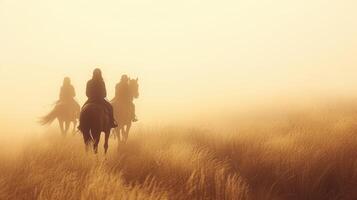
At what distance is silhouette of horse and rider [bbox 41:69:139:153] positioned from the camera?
8.53 metres

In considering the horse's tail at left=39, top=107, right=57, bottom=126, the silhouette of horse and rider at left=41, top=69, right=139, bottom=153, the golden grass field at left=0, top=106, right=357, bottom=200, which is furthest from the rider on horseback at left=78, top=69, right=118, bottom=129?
the horse's tail at left=39, top=107, right=57, bottom=126

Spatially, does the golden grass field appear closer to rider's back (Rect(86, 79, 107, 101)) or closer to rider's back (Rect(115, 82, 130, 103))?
rider's back (Rect(86, 79, 107, 101))

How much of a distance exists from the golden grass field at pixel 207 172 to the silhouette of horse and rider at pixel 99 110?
0.56 metres

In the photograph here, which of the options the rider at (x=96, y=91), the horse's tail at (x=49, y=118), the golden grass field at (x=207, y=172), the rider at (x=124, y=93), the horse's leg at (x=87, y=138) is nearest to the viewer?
the golden grass field at (x=207, y=172)

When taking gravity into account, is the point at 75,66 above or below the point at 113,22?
below

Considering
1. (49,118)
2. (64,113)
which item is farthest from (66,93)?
(49,118)

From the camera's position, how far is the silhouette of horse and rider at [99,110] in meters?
8.53

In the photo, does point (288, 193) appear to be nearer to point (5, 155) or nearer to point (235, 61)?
point (5, 155)

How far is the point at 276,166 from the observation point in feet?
22.7

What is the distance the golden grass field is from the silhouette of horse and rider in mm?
559

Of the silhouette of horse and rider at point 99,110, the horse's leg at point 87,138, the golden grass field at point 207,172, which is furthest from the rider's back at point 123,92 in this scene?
the horse's leg at point 87,138

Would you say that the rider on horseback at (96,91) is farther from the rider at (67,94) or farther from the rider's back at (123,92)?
the rider at (67,94)

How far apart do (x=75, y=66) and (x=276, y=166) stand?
77.7 m

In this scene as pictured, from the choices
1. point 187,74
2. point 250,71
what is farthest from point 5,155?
point 250,71
